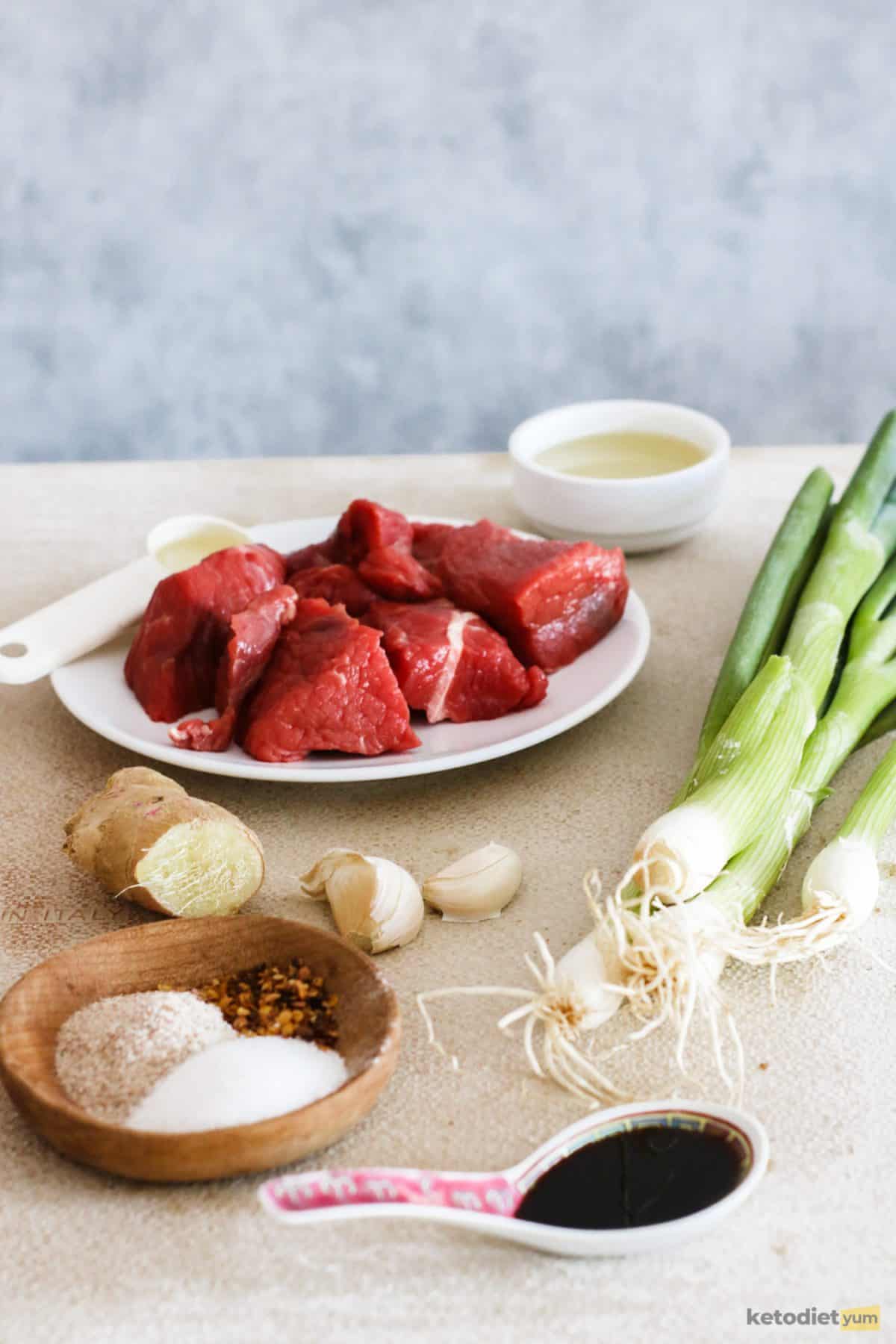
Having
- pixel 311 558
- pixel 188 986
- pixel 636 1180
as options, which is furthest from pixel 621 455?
pixel 636 1180

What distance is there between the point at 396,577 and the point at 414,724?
7.8 inches

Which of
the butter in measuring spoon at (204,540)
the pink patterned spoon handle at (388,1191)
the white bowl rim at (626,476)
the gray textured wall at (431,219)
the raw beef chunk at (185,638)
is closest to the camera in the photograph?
the pink patterned spoon handle at (388,1191)

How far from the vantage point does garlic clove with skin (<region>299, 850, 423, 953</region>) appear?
3.60 feet

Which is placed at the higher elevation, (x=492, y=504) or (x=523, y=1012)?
(x=523, y=1012)

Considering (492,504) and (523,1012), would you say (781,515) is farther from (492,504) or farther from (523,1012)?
(523,1012)

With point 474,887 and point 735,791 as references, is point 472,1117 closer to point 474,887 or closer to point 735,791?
point 474,887

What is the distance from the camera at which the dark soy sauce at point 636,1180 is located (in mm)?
819

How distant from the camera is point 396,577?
1514 mm

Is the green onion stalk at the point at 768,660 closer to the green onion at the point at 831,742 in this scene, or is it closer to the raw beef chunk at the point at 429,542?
the green onion at the point at 831,742

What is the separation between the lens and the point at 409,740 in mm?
1327

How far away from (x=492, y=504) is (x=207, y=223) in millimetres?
1266

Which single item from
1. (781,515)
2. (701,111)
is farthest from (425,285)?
(781,515)

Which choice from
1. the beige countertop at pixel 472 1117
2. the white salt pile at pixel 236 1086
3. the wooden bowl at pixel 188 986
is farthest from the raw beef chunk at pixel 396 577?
the white salt pile at pixel 236 1086

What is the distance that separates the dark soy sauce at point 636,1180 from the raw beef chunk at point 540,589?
2.21 feet
